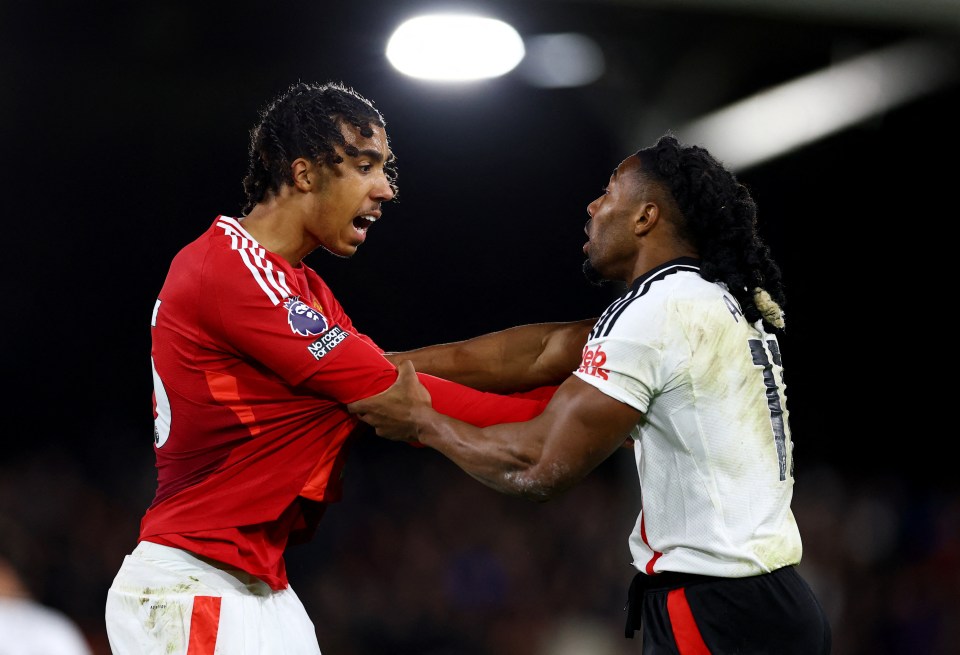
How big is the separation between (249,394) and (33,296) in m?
4.45

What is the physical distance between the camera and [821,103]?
6.90 m

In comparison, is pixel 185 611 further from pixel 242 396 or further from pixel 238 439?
pixel 242 396

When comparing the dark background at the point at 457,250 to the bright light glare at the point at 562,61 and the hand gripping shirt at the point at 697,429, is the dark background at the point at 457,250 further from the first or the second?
the hand gripping shirt at the point at 697,429

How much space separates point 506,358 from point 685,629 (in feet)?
3.43

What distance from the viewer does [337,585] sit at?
614 cm

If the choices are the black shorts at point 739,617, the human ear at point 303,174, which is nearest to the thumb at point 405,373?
the human ear at point 303,174

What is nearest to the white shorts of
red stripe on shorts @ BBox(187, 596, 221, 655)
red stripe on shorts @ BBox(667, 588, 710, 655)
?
red stripe on shorts @ BBox(187, 596, 221, 655)

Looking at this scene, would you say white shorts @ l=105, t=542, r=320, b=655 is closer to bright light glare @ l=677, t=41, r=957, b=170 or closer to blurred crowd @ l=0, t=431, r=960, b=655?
blurred crowd @ l=0, t=431, r=960, b=655

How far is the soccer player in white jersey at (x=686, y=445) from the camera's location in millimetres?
2398

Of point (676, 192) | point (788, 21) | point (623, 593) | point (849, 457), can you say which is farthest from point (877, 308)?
point (676, 192)

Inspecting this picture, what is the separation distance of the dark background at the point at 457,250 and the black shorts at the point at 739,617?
353cm

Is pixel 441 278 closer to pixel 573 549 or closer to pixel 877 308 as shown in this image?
pixel 573 549

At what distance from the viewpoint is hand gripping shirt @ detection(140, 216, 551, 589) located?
244cm

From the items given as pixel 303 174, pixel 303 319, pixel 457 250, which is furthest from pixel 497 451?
pixel 457 250
